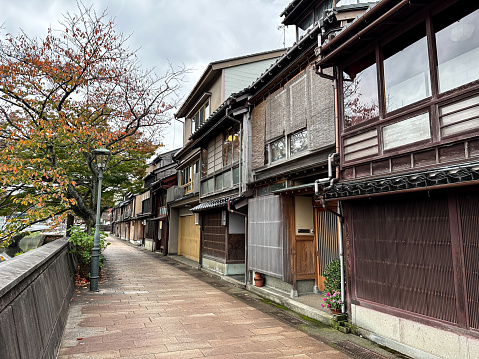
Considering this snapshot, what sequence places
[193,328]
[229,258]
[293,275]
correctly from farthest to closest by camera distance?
[229,258] < [293,275] < [193,328]

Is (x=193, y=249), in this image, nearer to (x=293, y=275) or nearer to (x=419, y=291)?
(x=293, y=275)

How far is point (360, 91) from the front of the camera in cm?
739

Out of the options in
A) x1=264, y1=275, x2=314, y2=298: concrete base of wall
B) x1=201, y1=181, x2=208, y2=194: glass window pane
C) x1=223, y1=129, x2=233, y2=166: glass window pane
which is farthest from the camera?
x1=201, y1=181, x2=208, y2=194: glass window pane

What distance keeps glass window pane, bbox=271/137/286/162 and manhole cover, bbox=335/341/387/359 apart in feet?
18.8

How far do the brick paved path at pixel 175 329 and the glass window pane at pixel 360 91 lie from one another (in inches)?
192

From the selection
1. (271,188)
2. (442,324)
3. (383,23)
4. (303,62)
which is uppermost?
(303,62)

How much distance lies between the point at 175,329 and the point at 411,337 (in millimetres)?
4808

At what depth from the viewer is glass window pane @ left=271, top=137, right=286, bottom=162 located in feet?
34.5

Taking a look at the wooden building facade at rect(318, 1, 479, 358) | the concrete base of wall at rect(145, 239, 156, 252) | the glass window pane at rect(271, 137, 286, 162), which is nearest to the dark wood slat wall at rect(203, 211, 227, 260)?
the glass window pane at rect(271, 137, 286, 162)

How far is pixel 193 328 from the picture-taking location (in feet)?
24.4

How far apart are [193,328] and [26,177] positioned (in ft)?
24.3

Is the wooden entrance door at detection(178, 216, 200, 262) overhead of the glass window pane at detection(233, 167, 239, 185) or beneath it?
beneath

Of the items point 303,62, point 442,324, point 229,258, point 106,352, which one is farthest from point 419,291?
point 229,258

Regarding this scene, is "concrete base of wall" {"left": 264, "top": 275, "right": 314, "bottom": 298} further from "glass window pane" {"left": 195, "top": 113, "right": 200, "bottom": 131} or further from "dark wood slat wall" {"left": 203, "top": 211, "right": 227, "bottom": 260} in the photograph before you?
"glass window pane" {"left": 195, "top": 113, "right": 200, "bottom": 131}
